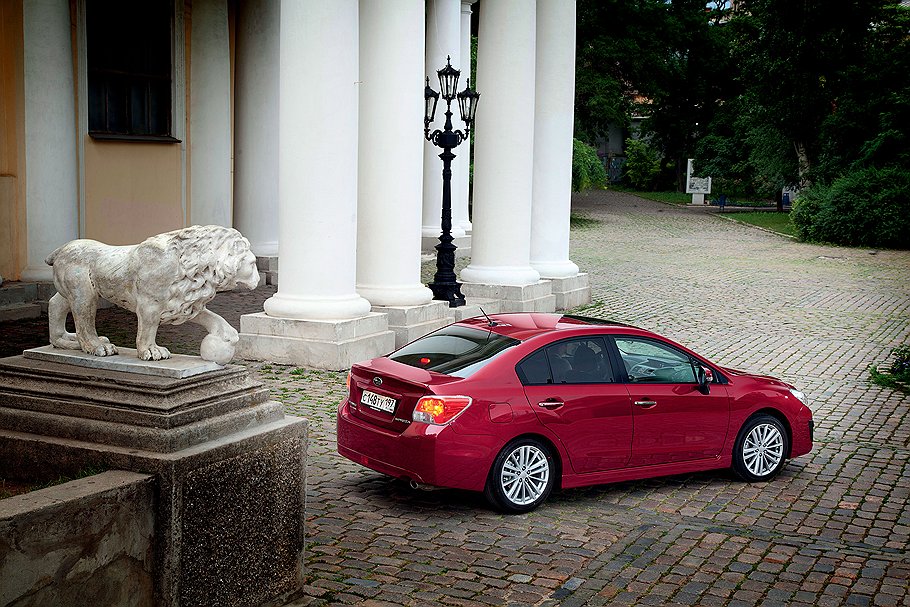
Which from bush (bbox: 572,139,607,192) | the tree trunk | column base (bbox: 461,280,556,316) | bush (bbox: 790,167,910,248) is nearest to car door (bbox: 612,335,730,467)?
column base (bbox: 461,280,556,316)

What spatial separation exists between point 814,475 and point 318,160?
7368 mm

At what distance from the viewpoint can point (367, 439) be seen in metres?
9.09

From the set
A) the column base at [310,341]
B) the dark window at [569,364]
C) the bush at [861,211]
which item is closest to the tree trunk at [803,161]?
the bush at [861,211]

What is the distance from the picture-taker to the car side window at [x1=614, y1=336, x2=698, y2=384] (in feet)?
32.1

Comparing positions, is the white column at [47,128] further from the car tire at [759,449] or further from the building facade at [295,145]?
the car tire at [759,449]

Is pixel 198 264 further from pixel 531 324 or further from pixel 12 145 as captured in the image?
pixel 12 145

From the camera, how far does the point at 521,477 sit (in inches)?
352

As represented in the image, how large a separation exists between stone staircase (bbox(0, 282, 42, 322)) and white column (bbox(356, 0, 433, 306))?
5.13 metres

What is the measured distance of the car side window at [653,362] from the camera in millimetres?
9789

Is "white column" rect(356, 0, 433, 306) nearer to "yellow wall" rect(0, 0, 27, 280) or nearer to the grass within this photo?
"yellow wall" rect(0, 0, 27, 280)

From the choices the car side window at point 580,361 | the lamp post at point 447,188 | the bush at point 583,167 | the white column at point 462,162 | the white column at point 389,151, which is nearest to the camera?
the car side window at point 580,361

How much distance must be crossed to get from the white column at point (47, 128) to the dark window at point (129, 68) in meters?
1.10

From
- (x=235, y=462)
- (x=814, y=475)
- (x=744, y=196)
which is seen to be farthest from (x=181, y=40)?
(x=744, y=196)

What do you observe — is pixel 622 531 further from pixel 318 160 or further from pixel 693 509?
pixel 318 160
